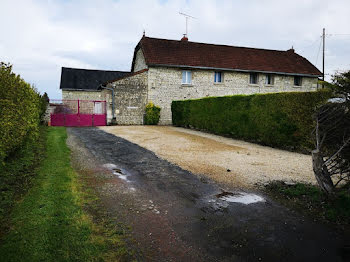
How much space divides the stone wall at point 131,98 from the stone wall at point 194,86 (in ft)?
2.27

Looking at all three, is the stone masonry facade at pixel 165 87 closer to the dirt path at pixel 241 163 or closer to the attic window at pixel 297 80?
the attic window at pixel 297 80

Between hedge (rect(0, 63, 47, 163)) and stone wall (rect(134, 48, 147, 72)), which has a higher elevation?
stone wall (rect(134, 48, 147, 72))

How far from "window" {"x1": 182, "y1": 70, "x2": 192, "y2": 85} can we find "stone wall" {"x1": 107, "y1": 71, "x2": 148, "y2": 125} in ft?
11.5

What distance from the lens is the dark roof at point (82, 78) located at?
3484 cm

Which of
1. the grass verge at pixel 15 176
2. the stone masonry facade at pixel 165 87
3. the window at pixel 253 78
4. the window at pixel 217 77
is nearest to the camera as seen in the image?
the grass verge at pixel 15 176

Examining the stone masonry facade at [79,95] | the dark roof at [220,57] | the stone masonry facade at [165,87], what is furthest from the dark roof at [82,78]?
the stone masonry facade at [165,87]

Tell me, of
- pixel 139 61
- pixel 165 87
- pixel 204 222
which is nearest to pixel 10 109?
pixel 204 222

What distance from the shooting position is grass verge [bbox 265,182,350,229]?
370cm

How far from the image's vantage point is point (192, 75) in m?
22.8

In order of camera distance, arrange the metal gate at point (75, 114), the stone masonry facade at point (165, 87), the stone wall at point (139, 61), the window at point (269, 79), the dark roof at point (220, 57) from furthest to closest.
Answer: the window at point (269, 79)
the stone wall at point (139, 61)
the dark roof at point (220, 57)
the stone masonry facade at point (165, 87)
the metal gate at point (75, 114)

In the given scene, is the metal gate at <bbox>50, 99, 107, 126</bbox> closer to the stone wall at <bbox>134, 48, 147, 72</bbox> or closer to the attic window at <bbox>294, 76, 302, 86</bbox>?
the stone wall at <bbox>134, 48, 147, 72</bbox>

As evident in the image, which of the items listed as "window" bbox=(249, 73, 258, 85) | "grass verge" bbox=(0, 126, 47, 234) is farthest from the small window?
"grass verge" bbox=(0, 126, 47, 234)

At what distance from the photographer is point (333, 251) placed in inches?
114

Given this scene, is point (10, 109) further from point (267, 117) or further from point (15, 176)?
point (267, 117)
